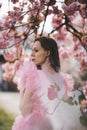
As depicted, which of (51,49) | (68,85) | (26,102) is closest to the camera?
(26,102)

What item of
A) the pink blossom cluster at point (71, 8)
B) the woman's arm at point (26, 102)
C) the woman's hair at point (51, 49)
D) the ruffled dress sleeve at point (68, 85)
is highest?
the pink blossom cluster at point (71, 8)

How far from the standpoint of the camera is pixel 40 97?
8.17ft

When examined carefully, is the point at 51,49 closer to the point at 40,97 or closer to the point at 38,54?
the point at 38,54

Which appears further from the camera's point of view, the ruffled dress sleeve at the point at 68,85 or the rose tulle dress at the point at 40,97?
the ruffled dress sleeve at the point at 68,85

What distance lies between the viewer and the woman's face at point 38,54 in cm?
253

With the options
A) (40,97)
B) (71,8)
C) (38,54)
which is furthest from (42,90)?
(71,8)

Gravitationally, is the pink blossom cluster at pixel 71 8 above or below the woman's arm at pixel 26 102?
above

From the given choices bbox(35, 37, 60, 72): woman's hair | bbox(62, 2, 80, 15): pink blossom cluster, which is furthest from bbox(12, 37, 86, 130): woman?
bbox(62, 2, 80, 15): pink blossom cluster

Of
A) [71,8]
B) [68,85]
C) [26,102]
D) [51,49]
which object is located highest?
[71,8]

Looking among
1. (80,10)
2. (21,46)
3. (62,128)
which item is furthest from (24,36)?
(62,128)

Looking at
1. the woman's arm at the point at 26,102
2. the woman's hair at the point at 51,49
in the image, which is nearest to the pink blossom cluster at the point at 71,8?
the woman's hair at the point at 51,49

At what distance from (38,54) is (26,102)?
0.81 ft

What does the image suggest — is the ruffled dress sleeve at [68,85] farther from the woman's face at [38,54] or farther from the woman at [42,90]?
the woman's face at [38,54]

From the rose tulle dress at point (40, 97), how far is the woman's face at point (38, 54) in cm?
4
